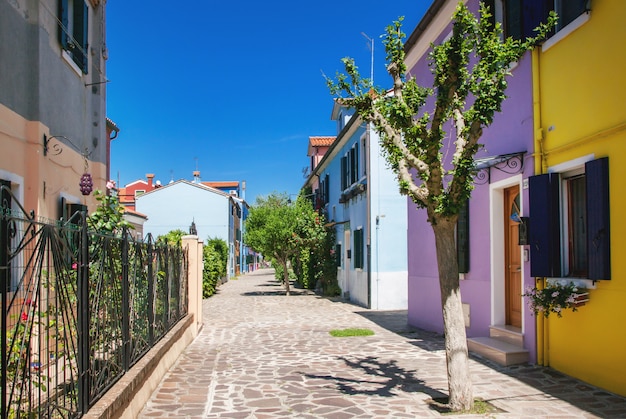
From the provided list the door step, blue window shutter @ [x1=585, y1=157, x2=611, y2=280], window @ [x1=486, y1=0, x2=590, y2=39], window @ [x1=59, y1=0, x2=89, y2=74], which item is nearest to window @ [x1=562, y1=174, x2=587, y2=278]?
blue window shutter @ [x1=585, y1=157, x2=611, y2=280]

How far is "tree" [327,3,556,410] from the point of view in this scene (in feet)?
18.0

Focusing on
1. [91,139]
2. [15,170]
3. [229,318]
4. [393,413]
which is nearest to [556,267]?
[393,413]

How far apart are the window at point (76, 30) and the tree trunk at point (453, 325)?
6705 millimetres

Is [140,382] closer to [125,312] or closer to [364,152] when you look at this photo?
[125,312]

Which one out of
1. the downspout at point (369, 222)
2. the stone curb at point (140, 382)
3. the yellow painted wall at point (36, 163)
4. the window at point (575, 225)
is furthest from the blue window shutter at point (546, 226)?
the downspout at point (369, 222)

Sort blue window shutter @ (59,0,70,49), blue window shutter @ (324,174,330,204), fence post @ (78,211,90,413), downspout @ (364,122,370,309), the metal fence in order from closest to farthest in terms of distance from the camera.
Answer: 1. the metal fence
2. fence post @ (78,211,90,413)
3. blue window shutter @ (59,0,70,49)
4. downspout @ (364,122,370,309)
5. blue window shutter @ (324,174,330,204)

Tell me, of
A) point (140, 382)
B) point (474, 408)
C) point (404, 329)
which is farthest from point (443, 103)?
point (404, 329)

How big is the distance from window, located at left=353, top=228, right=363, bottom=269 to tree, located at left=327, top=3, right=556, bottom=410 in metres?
13.0

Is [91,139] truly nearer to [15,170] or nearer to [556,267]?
[15,170]

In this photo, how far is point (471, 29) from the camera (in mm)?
5574

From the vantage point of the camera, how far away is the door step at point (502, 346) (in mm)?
7586

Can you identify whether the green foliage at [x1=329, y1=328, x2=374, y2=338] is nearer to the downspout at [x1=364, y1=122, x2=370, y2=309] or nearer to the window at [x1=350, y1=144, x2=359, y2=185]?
the downspout at [x1=364, y1=122, x2=370, y2=309]

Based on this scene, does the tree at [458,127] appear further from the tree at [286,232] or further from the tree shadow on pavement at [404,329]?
the tree at [286,232]

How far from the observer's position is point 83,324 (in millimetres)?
4113
